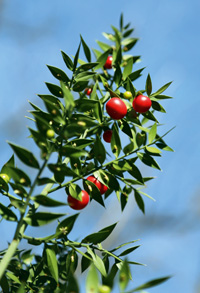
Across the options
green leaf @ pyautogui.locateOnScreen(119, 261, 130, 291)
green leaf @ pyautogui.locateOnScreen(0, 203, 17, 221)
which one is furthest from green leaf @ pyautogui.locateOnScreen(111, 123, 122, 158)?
green leaf @ pyautogui.locateOnScreen(119, 261, 130, 291)

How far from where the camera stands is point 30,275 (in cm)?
142

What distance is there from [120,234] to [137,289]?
5.84 metres

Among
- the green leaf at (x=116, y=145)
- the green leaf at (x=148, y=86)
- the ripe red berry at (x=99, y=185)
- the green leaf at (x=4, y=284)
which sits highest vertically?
the green leaf at (x=148, y=86)

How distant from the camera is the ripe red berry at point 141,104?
1.52 metres

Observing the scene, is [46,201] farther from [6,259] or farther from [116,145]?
[116,145]

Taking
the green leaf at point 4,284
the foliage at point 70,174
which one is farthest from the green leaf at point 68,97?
the green leaf at point 4,284

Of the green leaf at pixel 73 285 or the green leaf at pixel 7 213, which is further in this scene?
the green leaf at pixel 7 213

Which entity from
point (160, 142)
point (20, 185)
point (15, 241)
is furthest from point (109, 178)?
point (15, 241)

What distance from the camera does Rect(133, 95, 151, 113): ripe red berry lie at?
5.00 ft

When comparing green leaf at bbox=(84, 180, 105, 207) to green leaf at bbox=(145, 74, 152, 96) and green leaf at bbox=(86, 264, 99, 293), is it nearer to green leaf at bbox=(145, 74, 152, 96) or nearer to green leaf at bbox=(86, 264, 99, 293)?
green leaf at bbox=(145, 74, 152, 96)

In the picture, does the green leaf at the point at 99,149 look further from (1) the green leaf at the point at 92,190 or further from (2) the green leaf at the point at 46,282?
(2) the green leaf at the point at 46,282

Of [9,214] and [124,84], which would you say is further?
[124,84]

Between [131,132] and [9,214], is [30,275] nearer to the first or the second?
[9,214]

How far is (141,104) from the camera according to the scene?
4.99 ft
